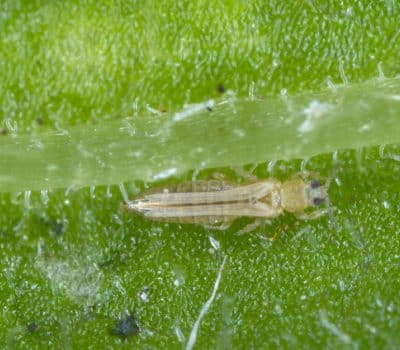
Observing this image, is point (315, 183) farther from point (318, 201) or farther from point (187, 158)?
point (187, 158)

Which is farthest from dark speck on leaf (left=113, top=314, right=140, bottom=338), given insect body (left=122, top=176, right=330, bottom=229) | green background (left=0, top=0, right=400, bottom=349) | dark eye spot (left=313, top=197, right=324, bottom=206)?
dark eye spot (left=313, top=197, right=324, bottom=206)

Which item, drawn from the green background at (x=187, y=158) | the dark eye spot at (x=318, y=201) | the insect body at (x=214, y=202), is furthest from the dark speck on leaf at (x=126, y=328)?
the dark eye spot at (x=318, y=201)

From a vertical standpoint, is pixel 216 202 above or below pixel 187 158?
below

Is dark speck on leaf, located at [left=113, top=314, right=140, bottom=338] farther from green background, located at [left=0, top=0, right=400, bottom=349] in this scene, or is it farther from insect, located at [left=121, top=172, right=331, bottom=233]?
insect, located at [left=121, top=172, right=331, bottom=233]

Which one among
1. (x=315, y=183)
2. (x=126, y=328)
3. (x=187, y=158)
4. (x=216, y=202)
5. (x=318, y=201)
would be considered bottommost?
(x=126, y=328)

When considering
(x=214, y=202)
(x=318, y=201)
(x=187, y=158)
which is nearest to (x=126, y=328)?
(x=214, y=202)

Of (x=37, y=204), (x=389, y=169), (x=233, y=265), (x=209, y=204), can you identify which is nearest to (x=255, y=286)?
(x=233, y=265)
